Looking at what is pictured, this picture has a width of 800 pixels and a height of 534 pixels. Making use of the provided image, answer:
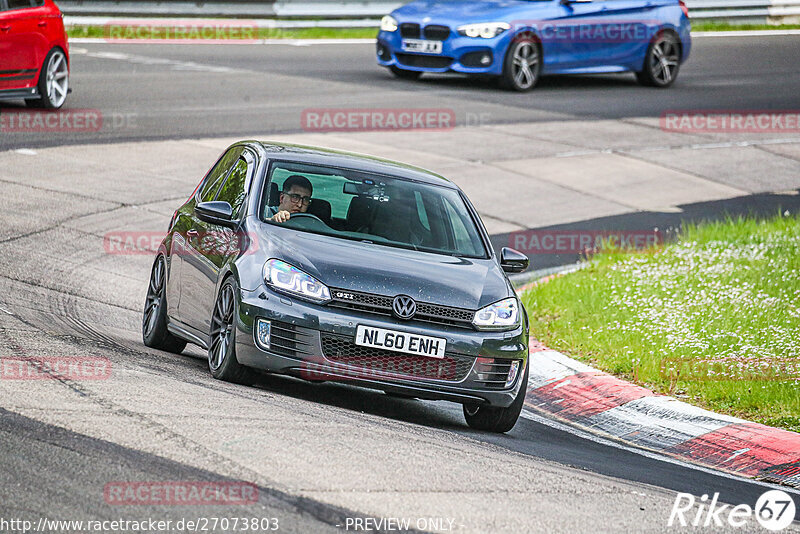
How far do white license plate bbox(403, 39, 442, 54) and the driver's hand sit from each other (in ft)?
45.8

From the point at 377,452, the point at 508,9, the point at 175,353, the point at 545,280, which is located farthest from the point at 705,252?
the point at 508,9

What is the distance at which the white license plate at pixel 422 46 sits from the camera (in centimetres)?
2186

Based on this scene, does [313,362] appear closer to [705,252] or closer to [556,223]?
[705,252]

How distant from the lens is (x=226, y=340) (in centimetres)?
775

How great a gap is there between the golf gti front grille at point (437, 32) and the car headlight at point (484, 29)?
0.76 ft

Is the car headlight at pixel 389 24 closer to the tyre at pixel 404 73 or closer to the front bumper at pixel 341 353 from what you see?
the tyre at pixel 404 73

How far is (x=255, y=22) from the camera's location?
28.0 meters

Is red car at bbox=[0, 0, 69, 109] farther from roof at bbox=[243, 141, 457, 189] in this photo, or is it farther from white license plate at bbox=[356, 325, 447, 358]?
white license plate at bbox=[356, 325, 447, 358]

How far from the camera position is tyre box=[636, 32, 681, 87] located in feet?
78.9

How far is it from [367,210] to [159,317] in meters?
1.79

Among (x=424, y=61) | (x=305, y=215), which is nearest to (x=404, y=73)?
(x=424, y=61)

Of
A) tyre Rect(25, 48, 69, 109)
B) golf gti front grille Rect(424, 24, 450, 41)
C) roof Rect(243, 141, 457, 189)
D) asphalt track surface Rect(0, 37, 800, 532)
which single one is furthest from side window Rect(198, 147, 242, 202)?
golf gti front grille Rect(424, 24, 450, 41)

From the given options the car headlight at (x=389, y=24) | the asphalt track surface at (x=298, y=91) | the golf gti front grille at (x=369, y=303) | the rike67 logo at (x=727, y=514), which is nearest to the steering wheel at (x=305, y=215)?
the golf gti front grille at (x=369, y=303)

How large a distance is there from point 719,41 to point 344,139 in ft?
53.0
